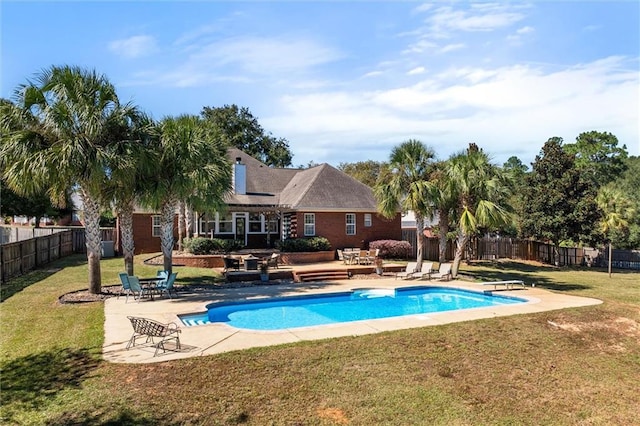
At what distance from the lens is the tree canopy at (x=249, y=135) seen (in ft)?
179

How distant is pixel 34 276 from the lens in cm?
1895

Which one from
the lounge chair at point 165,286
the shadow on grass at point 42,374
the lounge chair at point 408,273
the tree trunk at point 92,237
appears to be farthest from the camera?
the lounge chair at point 408,273

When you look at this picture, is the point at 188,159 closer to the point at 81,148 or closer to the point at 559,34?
the point at 81,148

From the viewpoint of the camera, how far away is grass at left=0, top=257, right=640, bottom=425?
21.8ft

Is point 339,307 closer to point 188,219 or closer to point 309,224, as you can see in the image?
point 309,224

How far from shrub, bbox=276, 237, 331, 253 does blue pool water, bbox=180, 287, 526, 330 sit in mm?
7876

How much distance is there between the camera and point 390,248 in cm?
2791

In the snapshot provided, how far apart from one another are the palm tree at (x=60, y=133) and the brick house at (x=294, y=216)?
1349 centimetres

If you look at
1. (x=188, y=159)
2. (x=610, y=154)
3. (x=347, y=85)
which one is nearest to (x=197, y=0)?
(x=188, y=159)

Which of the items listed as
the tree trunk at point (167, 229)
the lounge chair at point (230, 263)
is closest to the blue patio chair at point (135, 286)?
the tree trunk at point (167, 229)

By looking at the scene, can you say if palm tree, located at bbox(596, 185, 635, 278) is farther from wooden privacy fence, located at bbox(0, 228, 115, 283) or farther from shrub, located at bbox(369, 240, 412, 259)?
wooden privacy fence, located at bbox(0, 228, 115, 283)

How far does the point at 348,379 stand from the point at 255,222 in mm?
22606

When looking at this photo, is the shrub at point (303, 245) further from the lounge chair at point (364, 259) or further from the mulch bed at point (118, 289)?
the mulch bed at point (118, 289)

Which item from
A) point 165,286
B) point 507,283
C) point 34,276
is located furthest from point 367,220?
point 34,276
